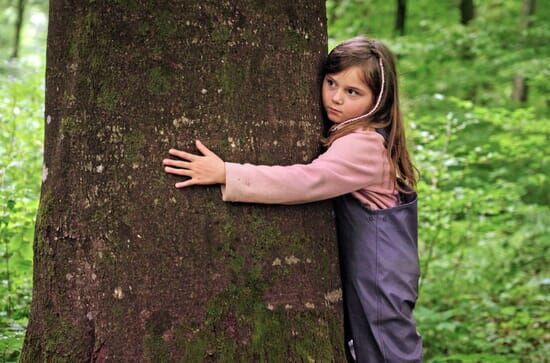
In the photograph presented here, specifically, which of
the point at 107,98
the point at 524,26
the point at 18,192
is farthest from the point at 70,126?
the point at 524,26

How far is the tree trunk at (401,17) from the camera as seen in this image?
12039mm

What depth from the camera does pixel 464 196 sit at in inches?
233

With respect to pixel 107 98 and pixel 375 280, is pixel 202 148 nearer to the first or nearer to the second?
pixel 107 98

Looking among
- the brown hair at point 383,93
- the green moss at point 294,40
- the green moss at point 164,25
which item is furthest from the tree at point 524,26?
the green moss at point 164,25

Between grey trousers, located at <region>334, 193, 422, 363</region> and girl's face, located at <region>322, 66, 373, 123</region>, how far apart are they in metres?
0.33

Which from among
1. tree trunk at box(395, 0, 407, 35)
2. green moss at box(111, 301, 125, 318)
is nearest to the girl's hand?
green moss at box(111, 301, 125, 318)

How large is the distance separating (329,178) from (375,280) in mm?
456

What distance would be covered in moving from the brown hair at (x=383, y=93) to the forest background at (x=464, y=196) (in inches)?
71.6

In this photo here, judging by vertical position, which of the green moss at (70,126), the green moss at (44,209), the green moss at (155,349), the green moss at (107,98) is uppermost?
the green moss at (107,98)

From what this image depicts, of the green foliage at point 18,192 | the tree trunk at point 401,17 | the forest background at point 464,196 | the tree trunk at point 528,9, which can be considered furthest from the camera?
the tree trunk at point 401,17

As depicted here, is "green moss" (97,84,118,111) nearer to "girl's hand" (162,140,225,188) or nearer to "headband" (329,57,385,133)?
"girl's hand" (162,140,225,188)

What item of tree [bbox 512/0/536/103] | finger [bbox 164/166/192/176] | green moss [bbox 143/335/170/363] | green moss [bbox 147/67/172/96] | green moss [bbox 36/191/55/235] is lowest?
green moss [bbox 143/335/170/363]

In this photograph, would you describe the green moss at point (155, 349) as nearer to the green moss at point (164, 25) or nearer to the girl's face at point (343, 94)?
the green moss at point (164, 25)

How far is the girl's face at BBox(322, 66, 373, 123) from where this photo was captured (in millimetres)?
2463
